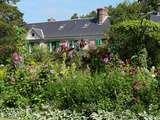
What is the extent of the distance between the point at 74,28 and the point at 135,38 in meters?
56.9

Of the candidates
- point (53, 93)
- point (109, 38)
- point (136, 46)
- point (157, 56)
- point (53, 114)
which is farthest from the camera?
point (109, 38)

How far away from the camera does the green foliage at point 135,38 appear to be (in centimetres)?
2000

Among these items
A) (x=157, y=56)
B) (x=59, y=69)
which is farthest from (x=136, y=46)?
(x=59, y=69)

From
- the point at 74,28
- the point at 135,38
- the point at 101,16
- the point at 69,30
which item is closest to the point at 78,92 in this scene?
the point at 135,38

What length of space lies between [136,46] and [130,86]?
428 inches

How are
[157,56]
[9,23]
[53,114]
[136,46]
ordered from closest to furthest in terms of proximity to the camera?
[53,114]
[157,56]
[136,46]
[9,23]

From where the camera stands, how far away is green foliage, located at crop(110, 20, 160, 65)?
20.0m

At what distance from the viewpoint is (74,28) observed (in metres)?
77.5

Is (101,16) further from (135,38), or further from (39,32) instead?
(135,38)

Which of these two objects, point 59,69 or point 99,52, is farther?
point 99,52

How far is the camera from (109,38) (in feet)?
72.5

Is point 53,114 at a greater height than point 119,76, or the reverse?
point 119,76

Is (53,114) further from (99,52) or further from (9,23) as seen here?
(9,23)

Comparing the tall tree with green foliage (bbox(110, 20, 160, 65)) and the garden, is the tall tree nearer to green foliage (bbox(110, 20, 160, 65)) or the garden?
green foliage (bbox(110, 20, 160, 65))
